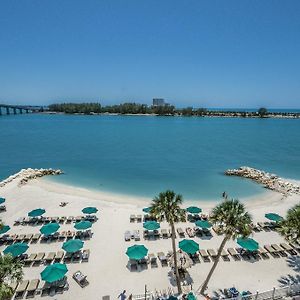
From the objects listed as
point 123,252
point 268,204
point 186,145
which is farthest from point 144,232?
point 186,145

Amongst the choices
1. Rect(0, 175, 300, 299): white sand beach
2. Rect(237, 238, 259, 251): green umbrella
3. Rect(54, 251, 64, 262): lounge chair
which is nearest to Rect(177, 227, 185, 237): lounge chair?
Rect(0, 175, 300, 299): white sand beach

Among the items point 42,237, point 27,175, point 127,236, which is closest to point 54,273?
point 42,237

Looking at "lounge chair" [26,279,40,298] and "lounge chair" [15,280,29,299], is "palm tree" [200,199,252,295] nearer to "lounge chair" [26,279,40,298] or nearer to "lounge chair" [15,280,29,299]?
"lounge chair" [26,279,40,298]

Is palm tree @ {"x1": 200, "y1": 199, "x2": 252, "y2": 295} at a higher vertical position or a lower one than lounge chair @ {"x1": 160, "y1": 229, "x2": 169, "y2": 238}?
higher

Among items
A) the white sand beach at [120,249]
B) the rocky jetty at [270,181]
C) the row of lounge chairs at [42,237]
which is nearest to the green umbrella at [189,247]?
the white sand beach at [120,249]

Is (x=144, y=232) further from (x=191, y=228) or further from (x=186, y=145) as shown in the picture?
(x=186, y=145)

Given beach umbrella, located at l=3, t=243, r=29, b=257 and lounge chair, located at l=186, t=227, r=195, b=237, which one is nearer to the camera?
beach umbrella, located at l=3, t=243, r=29, b=257
